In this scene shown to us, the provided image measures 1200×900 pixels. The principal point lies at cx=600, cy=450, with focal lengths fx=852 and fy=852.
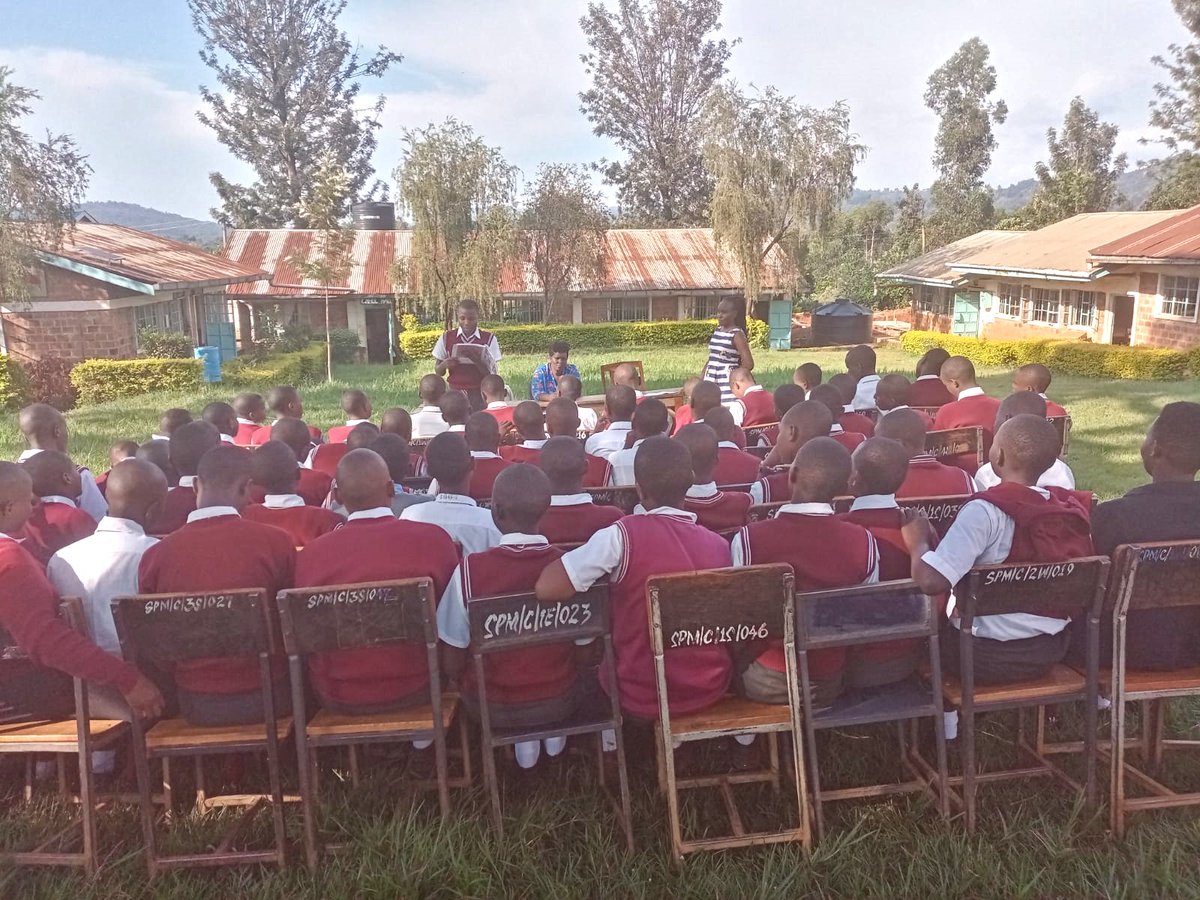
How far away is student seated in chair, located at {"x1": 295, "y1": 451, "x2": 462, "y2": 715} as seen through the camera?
2.96 m

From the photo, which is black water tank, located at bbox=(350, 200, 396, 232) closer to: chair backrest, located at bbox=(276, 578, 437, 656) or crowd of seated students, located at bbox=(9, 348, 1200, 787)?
crowd of seated students, located at bbox=(9, 348, 1200, 787)

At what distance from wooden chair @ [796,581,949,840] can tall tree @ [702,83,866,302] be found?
26.7 meters

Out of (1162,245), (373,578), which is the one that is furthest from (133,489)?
(1162,245)

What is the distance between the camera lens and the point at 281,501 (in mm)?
3877

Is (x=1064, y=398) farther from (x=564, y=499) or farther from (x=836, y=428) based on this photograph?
(x=564, y=499)

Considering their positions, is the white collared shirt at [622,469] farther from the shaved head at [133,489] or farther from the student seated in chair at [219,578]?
the shaved head at [133,489]

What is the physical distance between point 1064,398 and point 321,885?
15.6 metres

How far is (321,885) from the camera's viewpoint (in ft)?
9.16

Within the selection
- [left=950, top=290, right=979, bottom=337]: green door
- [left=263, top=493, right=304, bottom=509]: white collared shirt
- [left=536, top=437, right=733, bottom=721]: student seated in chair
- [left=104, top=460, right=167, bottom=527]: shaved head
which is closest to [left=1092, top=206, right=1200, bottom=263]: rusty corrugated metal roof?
[left=950, top=290, right=979, bottom=337]: green door

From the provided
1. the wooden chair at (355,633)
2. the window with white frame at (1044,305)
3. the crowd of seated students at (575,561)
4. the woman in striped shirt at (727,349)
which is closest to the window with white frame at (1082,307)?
the window with white frame at (1044,305)

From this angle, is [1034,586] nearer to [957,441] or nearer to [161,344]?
[957,441]

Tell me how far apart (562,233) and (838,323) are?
10906 mm

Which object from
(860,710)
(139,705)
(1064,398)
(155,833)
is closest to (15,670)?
(139,705)

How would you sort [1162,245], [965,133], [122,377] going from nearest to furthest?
[122,377] → [1162,245] → [965,133]
